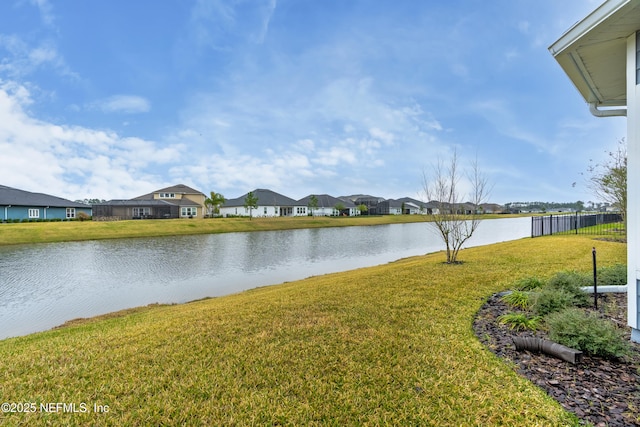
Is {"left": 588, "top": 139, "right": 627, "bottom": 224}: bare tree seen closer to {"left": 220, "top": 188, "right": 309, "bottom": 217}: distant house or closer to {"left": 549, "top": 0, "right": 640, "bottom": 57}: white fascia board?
{"left": 549, "top": 0, "right": 640, "bottom": 57}: white fascia board

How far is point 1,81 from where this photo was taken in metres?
16.8

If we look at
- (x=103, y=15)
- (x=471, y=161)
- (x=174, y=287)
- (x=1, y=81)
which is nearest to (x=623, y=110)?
(x=471, y=161)

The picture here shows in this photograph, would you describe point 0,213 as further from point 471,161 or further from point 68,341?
point 471,161

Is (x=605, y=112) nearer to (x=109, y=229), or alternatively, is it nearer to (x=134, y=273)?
(x=134, y=273)

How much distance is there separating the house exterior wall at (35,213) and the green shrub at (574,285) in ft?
157

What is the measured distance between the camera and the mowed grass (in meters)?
2.51

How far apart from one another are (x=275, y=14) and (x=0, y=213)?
1510 inches

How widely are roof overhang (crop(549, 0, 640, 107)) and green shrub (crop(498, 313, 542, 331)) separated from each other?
3.83m

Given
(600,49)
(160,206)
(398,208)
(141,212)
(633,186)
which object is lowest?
(633,186)

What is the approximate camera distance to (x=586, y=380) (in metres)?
2.87

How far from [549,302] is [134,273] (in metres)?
14.7

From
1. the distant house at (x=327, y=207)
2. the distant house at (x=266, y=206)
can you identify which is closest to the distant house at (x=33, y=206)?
the distant house at (x=266, y=206)

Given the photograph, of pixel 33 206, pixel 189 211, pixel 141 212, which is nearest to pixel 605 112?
pixel 141 212

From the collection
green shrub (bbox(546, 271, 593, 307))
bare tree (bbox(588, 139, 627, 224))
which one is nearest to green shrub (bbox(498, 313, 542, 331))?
green shrub (bbox(546, 271, 593, 307))
